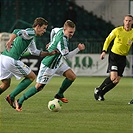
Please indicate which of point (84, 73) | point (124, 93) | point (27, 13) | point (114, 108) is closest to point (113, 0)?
point (27, 13)

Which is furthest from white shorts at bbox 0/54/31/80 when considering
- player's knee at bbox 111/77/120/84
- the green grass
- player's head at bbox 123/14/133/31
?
player's knee at bbox 111/77/120/84

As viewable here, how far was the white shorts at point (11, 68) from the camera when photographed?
9945mm

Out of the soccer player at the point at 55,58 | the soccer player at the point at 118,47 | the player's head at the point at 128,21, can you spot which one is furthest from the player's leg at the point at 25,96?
the player's head at the point at 128,21

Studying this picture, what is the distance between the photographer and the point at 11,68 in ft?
32.7

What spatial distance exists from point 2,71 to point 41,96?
3668mm

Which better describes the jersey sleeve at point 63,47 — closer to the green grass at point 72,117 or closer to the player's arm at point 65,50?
the player's arm at point 65,50

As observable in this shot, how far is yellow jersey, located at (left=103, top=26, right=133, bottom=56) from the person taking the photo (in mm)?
12266

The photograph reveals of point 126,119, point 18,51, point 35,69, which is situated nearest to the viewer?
point 126,119

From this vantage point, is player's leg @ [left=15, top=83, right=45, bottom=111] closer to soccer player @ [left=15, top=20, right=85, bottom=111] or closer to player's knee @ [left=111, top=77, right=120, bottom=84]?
soccer player @ [left=15, top=20, right=85, bottom=111]

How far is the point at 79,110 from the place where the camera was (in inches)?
410

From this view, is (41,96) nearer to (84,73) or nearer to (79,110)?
(79,110)

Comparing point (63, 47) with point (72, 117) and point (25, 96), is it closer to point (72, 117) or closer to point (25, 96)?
point (25, 96)

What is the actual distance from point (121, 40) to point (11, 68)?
10.8ft

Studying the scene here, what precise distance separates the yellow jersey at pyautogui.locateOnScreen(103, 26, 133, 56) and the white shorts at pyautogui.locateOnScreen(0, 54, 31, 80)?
2.79m
